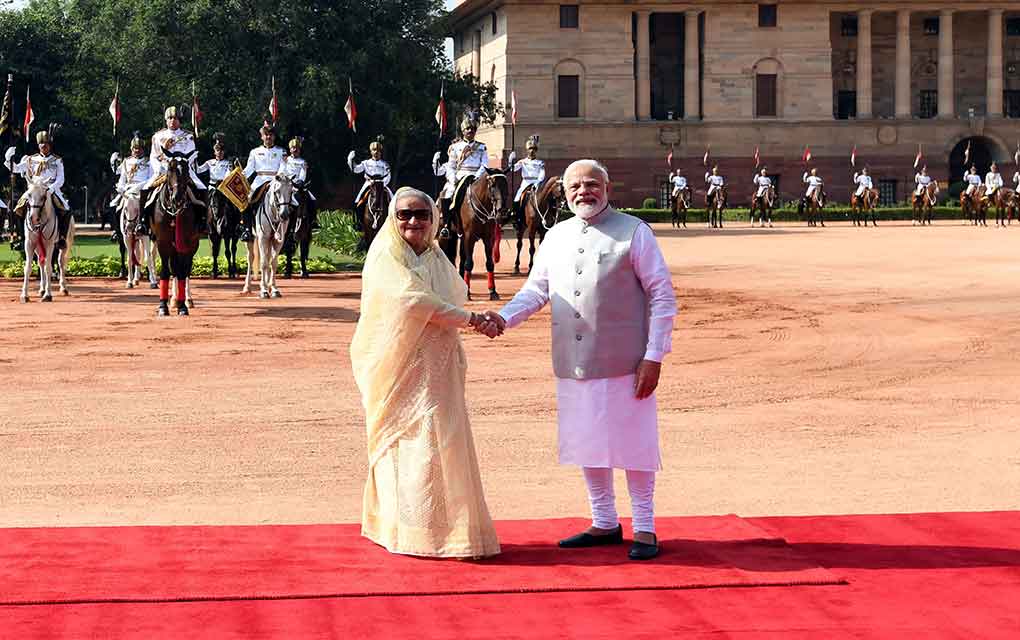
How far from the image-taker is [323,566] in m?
7.59

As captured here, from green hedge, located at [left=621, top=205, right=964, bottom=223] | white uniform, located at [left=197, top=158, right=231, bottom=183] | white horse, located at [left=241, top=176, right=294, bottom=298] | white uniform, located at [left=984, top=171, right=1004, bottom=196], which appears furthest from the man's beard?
green hedge, located at [left=621, top=205, right=964, bottom=223]

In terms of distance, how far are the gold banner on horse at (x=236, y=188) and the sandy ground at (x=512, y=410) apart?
1.45m

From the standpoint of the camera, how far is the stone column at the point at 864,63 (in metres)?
86.9

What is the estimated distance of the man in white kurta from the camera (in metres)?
7.90

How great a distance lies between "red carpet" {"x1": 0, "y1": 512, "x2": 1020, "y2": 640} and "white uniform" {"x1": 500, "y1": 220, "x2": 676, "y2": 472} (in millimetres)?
481

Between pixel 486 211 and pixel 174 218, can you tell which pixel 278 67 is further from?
pixel 174 218

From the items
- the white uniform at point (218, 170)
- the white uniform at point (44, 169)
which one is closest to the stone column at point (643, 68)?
the white uniform at point (218, 170)

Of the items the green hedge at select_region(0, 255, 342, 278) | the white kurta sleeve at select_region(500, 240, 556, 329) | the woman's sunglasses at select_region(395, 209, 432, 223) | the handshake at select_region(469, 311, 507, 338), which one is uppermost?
the woman's sunglasses at select_region(395, 209, 432, 223)

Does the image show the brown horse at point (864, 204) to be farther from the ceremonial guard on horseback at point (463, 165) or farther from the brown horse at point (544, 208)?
the ceremonial guard on horseback at point (463, 165)

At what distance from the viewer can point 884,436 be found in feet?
39.4

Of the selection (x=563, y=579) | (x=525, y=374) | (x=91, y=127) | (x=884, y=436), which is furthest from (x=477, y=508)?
(x=91, y=127)

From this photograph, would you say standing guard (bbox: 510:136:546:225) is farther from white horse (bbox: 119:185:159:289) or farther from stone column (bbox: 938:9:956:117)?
stone column (bbox: 938:9:956:117)

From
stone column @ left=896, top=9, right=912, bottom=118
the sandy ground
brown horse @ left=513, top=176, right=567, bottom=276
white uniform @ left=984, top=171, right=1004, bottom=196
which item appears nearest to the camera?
the sandy ground

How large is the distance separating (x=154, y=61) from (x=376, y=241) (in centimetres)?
4631
